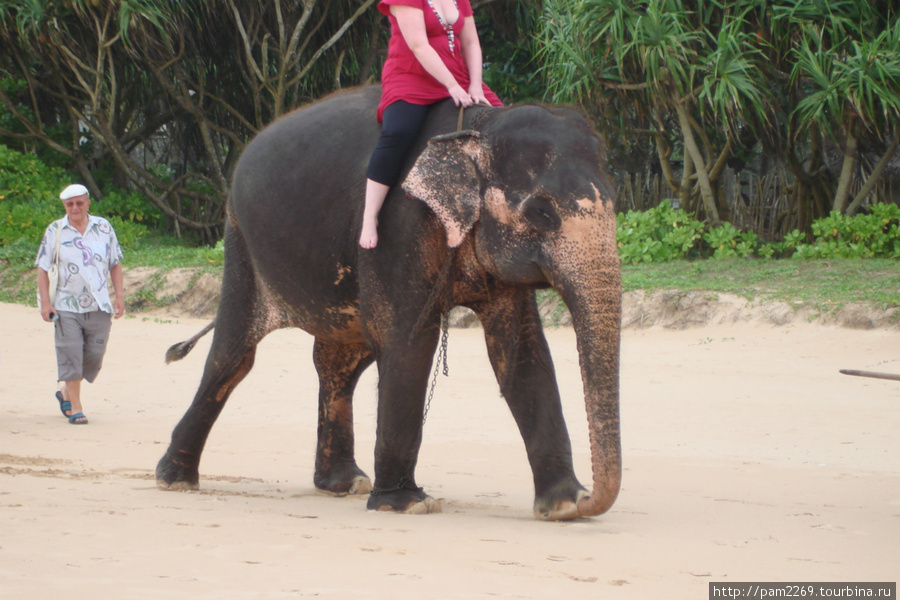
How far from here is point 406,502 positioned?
4.47 metres

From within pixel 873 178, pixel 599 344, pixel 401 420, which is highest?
pixel 599 344

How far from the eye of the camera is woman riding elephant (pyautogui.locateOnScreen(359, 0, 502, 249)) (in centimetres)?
439

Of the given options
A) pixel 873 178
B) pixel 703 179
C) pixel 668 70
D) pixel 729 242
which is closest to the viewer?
pixel 668 70

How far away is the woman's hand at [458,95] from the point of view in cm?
446

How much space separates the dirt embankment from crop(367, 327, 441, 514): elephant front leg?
237 inches

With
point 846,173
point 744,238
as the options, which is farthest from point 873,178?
point 744,238

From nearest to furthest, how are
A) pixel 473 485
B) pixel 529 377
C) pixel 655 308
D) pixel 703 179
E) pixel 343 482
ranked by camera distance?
pixel 529 377 → pixel 343 482 → pixel 473 485 → pixel 655 308 → pixel 703 179

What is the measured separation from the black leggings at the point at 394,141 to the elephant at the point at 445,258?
0.06 meters

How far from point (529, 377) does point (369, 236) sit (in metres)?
0.87

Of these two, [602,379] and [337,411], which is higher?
[602,379]

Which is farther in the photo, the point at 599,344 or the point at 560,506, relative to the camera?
the point at 560,506

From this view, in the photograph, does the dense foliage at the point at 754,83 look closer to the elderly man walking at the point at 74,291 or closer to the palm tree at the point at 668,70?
the palm tree at the point at 668,70

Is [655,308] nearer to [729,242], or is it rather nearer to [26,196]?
[729,242]

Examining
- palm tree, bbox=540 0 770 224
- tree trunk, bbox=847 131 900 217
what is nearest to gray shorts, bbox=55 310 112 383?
palm tree, bbox=540 0 770 224
